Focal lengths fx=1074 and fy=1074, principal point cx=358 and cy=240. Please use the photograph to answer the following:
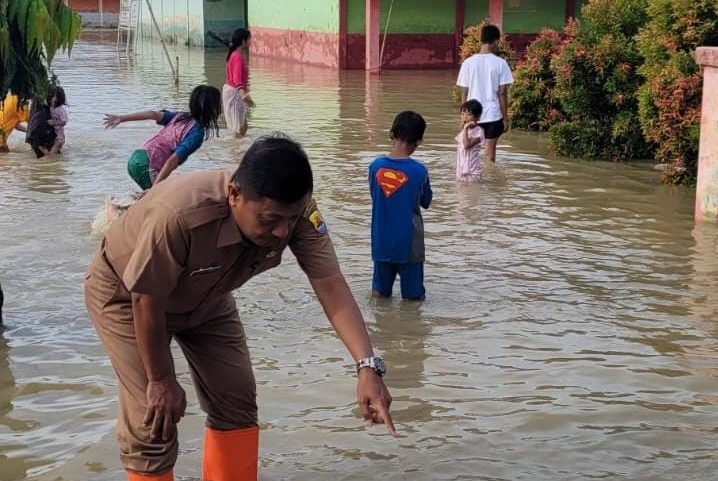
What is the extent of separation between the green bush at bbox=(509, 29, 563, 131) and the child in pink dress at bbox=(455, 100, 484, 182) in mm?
3287

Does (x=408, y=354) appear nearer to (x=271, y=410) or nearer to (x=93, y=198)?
(x=271, y=410)

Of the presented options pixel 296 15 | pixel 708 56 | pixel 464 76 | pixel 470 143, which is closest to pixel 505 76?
pixel 464 76

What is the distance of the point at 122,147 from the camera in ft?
45.0

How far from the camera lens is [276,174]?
3098mm

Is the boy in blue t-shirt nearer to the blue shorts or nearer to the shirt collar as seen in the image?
the blue shorts

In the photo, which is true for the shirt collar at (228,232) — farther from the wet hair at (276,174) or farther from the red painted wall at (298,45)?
the red painted wall at (298,45)

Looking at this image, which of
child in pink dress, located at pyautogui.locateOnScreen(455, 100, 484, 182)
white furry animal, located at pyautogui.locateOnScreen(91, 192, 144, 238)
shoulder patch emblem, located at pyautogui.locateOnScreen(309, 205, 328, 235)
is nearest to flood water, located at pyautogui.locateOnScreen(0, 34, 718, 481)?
white furry animal, located at pyautogui.locateOnScreen(91, 192, 144, 238)

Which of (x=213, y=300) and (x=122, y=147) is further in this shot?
(x=122, y=147)

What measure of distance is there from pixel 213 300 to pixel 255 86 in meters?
19.4

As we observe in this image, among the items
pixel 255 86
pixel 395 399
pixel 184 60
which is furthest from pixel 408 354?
pixel 184 60

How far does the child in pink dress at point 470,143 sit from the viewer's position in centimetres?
1061

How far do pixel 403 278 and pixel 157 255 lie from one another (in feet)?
12.1

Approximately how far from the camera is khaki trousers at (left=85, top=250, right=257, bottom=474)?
11.6 feet

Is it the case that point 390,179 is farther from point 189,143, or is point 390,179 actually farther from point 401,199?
point 189,143
